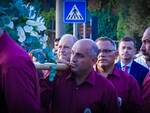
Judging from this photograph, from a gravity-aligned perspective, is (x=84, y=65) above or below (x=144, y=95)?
above

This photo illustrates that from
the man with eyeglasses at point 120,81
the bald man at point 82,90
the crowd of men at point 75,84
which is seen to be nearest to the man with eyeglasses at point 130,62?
the crowd of men at point 75,84

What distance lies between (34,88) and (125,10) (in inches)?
866

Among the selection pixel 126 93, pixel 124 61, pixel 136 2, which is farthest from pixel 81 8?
pixel 136 2

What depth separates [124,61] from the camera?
7.95 m

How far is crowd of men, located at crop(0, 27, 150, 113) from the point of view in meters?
3.33

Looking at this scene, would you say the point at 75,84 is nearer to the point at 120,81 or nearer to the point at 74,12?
the point at 120,81

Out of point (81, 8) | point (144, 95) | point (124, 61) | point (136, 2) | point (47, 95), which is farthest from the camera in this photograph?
point (136, 2)

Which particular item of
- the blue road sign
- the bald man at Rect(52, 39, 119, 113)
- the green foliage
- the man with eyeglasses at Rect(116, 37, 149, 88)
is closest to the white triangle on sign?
the blue road sign

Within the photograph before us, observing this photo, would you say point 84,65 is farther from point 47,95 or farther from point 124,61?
point 124,61

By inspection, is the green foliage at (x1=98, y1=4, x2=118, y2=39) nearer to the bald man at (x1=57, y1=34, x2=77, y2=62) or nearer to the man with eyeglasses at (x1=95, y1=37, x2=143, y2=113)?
the bald man at (x1=57, y1=34, x2=77, y2=62)

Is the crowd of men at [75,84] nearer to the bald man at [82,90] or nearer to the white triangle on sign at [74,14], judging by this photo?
the bald man at [82,90]

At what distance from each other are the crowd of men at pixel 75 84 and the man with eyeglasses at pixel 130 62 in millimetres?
13

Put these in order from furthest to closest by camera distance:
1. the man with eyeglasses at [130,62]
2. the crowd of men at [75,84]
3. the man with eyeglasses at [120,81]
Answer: the man with eyeglasses at [130,62] → the man with eyeglasses at [120,81] → the crowd of men at [75,84]

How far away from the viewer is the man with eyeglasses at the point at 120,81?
20.3 ft
